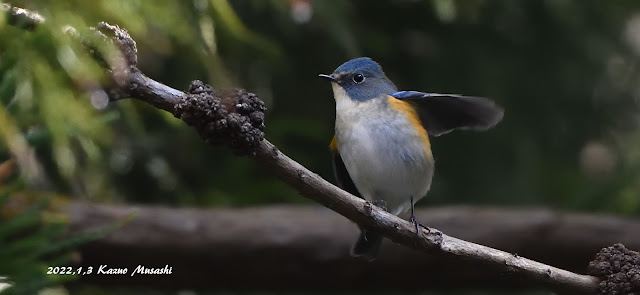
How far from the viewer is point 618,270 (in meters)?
1.99

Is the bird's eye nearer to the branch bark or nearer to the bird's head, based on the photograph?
the bird's head

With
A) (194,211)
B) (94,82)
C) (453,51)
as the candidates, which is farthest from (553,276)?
(453,51)

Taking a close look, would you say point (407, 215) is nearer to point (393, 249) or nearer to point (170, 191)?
point (393, 249)

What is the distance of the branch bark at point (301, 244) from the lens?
3.25m

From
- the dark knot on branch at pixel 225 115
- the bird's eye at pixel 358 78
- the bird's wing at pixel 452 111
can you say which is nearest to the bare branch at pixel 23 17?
the dark knot on branch at pixel 225 115

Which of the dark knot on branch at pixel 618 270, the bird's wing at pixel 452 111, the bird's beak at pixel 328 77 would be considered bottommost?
the dark knot on branch at pixel 618 270

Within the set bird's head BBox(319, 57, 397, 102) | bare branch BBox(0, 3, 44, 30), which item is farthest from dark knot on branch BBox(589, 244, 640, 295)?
bare branch BBox(0, 3, 44, 30)

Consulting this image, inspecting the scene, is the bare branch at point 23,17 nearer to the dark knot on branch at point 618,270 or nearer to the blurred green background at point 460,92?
the dark knot on branch at point 618,270

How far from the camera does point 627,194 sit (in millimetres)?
4121

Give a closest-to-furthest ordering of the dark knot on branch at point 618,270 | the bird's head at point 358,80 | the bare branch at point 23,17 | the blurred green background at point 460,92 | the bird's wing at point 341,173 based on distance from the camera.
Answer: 1. the bare branch at point 23,17
2. the dark knot on branch at point 618,270
3. the bird's head at point 358,80
4. the bird's wing at point 341,173
5. the blurred green background at point 460,92

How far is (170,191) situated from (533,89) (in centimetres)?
179

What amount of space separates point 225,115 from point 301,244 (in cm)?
191

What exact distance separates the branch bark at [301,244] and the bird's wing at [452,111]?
2.32 ft

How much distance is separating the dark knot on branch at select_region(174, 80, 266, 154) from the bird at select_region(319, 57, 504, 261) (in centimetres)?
114
